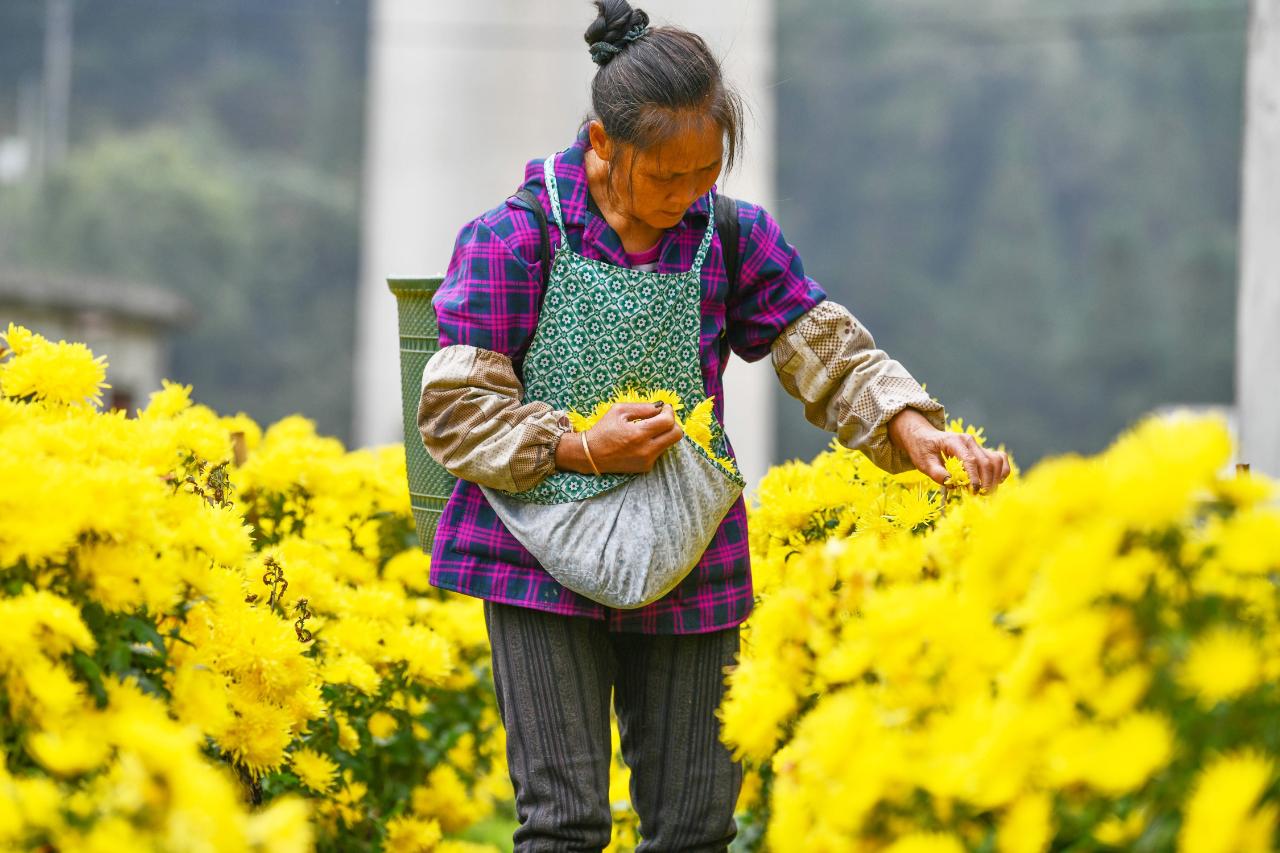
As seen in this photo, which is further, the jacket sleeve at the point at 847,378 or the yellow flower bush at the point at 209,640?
the jacket sleeve at the point at 847,378

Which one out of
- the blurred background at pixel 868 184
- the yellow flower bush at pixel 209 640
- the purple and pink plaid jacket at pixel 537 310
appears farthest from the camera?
the blurred background at pixel 868 184

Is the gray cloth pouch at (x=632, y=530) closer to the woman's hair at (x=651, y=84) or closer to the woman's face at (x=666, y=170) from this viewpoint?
the woman's face at (x=666, y=170)

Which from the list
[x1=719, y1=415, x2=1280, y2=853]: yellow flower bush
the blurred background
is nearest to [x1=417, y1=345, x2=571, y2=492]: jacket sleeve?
[x1=719, y1=415, x2=1280, y2=853]: yellow flower bush

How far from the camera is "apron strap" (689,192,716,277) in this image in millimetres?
2445

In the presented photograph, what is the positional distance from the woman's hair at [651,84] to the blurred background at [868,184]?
3192 centimetres

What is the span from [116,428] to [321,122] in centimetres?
3943

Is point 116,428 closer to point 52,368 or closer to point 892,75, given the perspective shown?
point 52,368

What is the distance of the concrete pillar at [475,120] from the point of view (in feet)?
39.0

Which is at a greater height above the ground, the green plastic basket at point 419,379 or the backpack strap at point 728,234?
the backpack strap at point 728,234

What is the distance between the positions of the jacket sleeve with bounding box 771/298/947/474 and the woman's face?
32 cm

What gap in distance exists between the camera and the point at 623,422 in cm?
227

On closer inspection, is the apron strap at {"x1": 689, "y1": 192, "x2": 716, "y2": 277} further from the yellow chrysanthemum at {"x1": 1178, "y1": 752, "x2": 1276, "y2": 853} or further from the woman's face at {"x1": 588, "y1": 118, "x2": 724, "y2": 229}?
the yellow chrysanthemum at {"x1": 1178, "y1": 752, "x2": 1276, "y2": 853}

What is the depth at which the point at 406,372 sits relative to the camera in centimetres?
280

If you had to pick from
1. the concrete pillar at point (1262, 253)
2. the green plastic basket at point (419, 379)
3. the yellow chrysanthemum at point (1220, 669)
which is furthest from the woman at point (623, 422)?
the concrete pillar at point (1262, 253)
